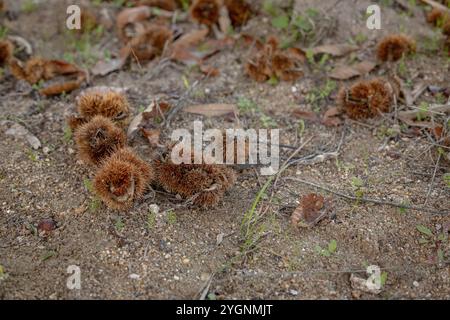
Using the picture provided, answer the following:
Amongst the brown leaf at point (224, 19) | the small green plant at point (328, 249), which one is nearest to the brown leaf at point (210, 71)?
the brown leaf at point (224, 19)

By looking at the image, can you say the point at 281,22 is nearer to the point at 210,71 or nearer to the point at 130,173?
the point at 210,71

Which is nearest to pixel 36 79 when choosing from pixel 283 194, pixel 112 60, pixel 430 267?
pixel 112 60

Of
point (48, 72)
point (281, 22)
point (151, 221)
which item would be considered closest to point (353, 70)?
point (281, 22)

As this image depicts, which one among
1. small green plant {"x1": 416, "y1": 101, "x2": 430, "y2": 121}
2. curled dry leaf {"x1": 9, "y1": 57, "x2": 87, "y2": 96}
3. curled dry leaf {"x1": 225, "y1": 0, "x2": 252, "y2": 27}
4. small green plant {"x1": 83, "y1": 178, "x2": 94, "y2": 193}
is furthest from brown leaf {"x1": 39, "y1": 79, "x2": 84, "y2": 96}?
small green plant {"x1": 416, "y1": 101, "x2": 430, "y2": 121}

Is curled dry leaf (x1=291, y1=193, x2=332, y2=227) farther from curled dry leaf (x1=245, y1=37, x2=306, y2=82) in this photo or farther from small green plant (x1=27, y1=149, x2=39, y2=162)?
small green plant (x1=27, y1=149, x2=39, y2=162)

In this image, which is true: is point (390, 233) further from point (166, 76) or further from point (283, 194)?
point (166, 76)
